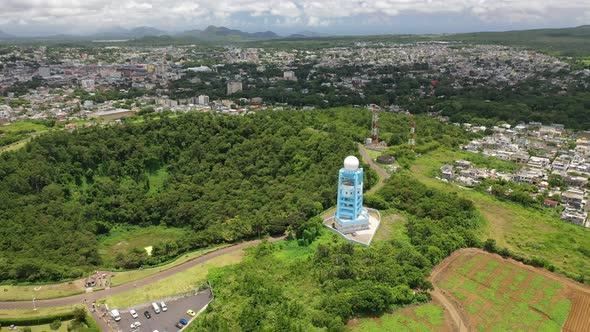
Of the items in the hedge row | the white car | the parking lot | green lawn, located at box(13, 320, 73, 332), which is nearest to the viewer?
green lawn, located at box(13, 320, 73, 332)

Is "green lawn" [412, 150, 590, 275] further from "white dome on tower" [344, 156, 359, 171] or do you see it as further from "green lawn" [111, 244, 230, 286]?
"green lawn" [111, 244, 230, 286]

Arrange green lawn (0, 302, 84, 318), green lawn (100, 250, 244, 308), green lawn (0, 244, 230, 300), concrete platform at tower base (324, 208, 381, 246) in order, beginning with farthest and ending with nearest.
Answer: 1. concrete platform at tower base (324, 208, 381, 246)
2. green lawn (0, 244, 230, 300)
3. green lawn (100, 250, 244, 308)
4. green lawn (0, 302, 84, 318)

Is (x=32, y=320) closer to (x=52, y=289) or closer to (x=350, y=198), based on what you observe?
(x=52, y=289)

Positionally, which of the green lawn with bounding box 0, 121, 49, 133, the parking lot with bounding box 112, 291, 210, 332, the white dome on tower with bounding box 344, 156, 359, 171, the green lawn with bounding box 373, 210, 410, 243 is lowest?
the parking lot with bounding box 112, 291, 210, 332

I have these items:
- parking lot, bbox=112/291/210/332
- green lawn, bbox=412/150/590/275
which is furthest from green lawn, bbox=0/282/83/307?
green lawn, bbox=412/150/590/275

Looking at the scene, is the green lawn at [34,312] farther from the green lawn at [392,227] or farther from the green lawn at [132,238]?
the green lawn at [392,227]

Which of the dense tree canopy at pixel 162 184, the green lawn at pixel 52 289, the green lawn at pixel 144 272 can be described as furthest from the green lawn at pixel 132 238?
the green lawn at pixel 52 289

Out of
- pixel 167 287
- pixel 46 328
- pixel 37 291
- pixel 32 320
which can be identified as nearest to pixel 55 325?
pixel 46 328
